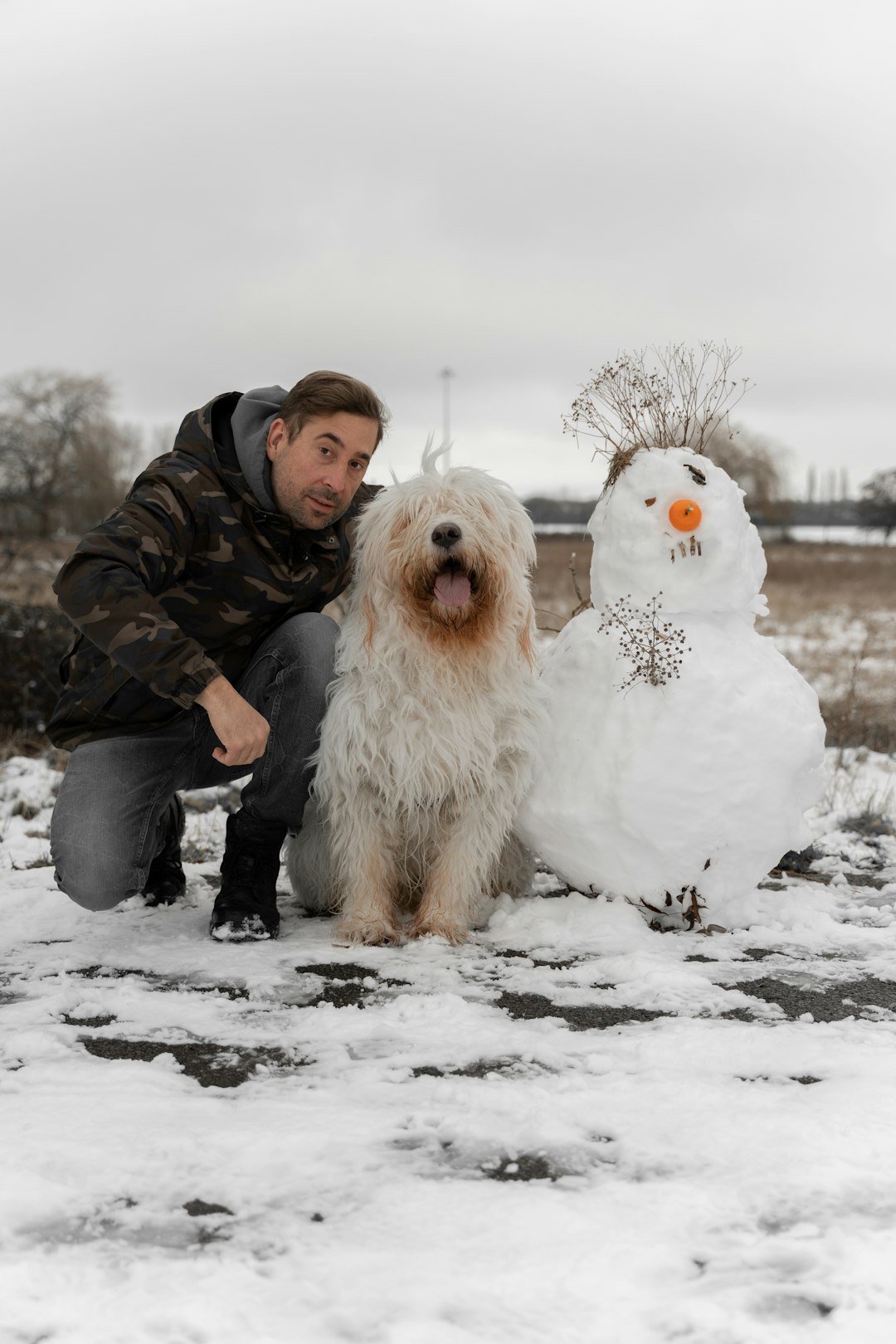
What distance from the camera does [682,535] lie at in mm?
3672

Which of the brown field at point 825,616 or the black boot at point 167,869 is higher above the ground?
the brown field at point 825,616

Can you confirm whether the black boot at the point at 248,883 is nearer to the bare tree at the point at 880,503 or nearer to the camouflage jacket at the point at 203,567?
the camouflage jacket at the point at 203,567

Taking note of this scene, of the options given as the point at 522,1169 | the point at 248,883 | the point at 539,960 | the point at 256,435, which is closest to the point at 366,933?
the point at 248,883

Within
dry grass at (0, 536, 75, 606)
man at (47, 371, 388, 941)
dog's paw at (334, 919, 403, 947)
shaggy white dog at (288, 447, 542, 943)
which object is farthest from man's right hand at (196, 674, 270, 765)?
dry grass at (0, 536, 75, 606)

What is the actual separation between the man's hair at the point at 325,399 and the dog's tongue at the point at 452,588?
65cm

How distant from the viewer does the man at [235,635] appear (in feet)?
11.8

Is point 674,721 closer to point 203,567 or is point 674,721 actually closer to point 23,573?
point 203,567

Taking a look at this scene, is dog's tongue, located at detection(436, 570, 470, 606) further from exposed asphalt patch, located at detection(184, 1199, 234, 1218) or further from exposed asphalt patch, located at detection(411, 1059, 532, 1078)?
exposed asphalt patch, located at detection(184, 1199, 234, 1218)

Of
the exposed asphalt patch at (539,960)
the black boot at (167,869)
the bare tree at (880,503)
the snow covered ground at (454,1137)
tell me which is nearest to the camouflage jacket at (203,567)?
the black boot at (167,869)

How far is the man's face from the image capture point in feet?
11.8

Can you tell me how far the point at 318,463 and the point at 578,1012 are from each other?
6.17ft

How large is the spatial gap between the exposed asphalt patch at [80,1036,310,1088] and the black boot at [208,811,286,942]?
89cm

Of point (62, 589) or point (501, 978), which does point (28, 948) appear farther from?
point (501, 978)

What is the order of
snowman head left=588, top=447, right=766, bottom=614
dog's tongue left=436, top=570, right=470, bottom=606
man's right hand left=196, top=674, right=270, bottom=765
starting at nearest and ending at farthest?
man's right hand left=196, top=674, right=270, bottom=765 → dog's tongue left=436, top=570, right=470, bottom=606 → snowman head left=588, top=447, right=766, bottom=614
